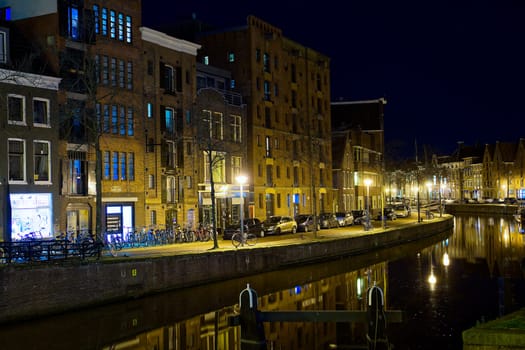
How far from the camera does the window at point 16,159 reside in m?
39.9

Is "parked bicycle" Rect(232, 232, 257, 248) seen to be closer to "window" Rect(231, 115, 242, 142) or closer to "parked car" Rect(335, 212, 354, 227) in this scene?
"window" Rect(231, 115, 242, 142)

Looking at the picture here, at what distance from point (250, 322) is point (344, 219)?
5354 centimetres

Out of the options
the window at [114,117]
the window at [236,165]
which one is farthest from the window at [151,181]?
the window at [236,165]

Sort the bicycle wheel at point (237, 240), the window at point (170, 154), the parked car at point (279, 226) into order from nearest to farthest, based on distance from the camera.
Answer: the bicycle wheel at point (237, 240), the window at point (170, 154), the parked car at point (279, 226)

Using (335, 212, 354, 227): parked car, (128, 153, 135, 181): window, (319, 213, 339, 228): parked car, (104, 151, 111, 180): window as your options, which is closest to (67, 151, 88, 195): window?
(104, 151, 111, 180): window

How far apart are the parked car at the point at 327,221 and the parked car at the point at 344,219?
6.52 ft

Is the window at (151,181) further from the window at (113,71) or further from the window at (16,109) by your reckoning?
the window at (16,109)

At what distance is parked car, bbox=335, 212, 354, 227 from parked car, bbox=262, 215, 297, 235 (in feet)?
40.8

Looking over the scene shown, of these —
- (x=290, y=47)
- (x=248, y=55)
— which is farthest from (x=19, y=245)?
(x=290, y=47)

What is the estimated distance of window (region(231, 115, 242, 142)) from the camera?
213 feet

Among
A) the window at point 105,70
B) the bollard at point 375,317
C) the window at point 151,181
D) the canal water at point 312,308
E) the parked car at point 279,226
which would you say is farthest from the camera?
the parked car at point 279,226

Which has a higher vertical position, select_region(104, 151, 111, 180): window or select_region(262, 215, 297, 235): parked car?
select_region(104, 151, 111, 180): window

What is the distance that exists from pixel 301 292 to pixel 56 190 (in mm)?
18164

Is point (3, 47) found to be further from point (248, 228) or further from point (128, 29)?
point (248, 228)
